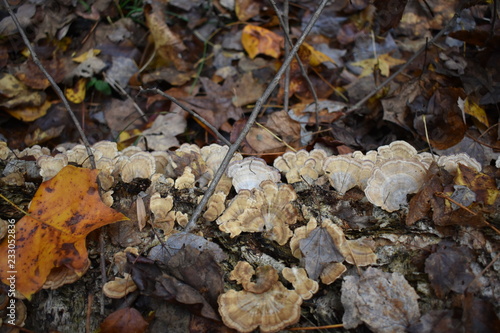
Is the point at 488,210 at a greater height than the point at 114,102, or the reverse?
the point at 488,210

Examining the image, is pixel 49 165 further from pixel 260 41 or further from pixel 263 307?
pixel 260 41

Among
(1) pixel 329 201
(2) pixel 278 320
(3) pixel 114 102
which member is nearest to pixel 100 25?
(3) pixel 114 102

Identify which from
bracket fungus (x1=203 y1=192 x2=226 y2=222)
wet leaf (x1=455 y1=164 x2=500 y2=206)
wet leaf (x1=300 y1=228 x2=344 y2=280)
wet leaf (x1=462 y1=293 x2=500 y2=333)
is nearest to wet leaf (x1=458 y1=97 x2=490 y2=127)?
wet leaf (x1=455 y1=164 x2=500 y2=206)

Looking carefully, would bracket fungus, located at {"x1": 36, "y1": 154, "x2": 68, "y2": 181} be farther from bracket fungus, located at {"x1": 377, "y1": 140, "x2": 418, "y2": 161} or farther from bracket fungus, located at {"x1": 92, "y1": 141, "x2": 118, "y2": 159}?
bracket fungus, located at {"x1": 377, "y1": 140, "x2": 418, "y2": 161}

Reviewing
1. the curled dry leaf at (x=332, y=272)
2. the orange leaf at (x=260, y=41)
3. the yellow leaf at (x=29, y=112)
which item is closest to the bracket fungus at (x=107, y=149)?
the curled dry leaf at (x=332, y=272)

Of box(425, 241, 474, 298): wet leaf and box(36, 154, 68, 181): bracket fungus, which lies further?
box(36, 154, 68, 181): bracket fungus

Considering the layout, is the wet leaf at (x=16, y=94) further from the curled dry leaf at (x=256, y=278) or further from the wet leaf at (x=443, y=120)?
the wet leaf at (x=443, y=120)

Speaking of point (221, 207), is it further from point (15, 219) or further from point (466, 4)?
point (466, 4)
